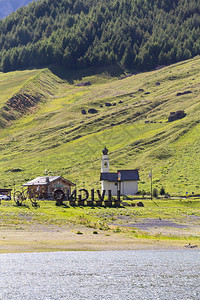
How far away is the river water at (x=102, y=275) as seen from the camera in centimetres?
2825

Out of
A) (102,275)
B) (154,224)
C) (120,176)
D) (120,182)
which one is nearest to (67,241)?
(102,275)

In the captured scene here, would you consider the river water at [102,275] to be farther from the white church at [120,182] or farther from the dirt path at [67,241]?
the white church at [120,182]

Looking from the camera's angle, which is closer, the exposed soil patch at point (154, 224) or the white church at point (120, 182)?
the exposed soil patch at point (154, 224)

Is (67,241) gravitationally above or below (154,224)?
below

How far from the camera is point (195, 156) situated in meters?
158

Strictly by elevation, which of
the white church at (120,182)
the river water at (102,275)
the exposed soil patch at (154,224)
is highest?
the white church at (120,182)

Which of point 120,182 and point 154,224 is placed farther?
point 120,182

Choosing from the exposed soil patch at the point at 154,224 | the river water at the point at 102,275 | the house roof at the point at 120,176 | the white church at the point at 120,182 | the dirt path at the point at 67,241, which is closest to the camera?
the river water at the point at 102,275

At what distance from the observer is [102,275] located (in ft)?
108

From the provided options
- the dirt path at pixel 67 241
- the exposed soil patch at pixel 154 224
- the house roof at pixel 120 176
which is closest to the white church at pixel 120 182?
the house roof at pixel 120 176

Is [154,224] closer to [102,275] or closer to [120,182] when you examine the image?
[102,275]

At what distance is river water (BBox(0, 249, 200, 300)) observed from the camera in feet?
92.7

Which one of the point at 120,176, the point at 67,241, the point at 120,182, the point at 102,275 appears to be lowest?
the point at 102,275

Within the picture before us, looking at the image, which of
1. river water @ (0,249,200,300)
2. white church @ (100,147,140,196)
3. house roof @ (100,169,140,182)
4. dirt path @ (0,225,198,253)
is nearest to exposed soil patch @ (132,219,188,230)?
dirt path @ (0,225,198,253)
